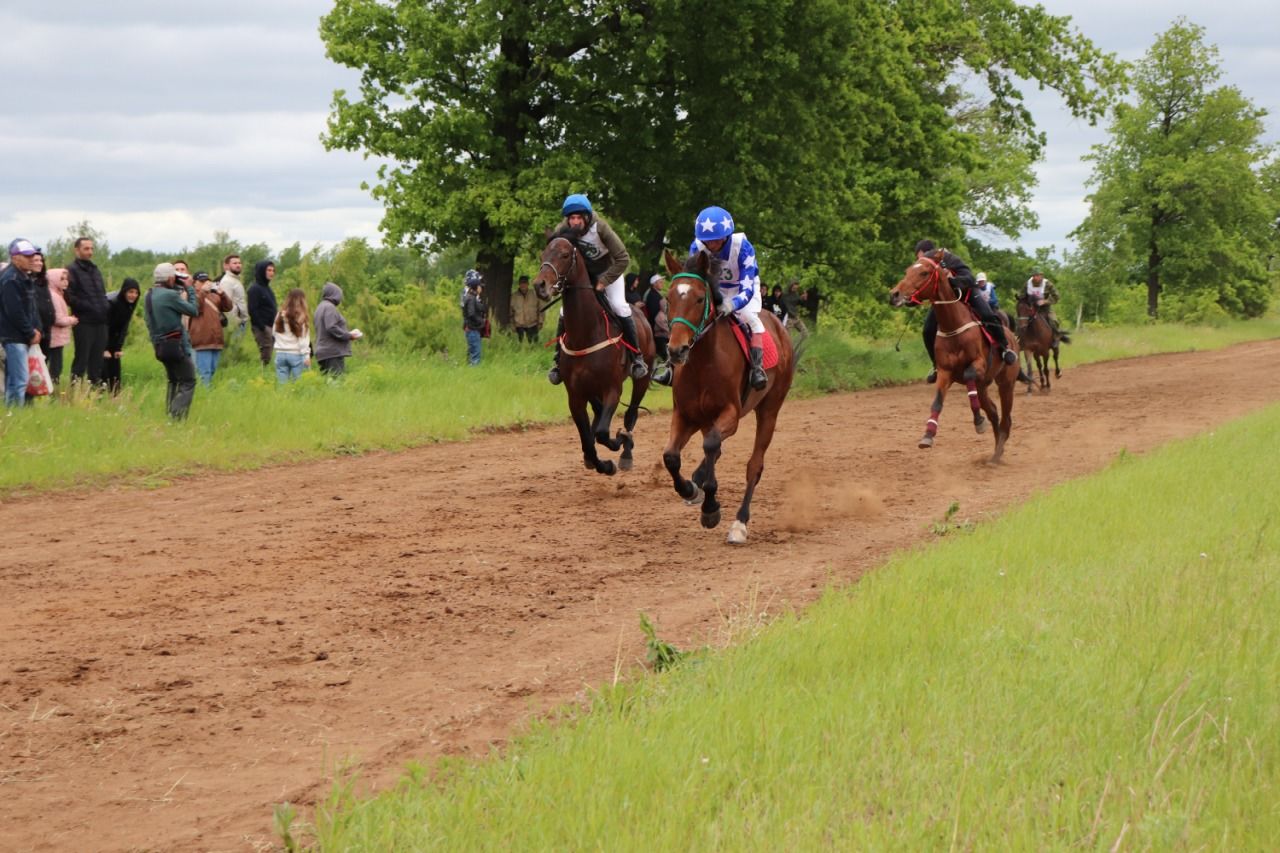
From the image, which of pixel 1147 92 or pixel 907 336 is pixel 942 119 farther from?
pixel 1147 92

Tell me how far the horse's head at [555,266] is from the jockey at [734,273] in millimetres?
1635

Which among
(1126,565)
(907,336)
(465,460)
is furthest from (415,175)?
(907,336)

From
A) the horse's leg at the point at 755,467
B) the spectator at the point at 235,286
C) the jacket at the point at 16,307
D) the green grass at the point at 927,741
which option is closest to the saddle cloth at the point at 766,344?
the horse's leg at the point at 755,467

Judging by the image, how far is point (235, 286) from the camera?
1994cm

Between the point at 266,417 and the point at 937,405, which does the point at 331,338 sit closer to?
the point at 266,417

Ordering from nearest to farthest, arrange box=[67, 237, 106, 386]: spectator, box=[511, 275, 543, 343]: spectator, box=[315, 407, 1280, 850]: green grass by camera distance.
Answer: box=[315, 407, 1280, 850]: green grass < box=[67, 237, 106, 386]: spectator < box=[511, 275, 543, 343]: spectator

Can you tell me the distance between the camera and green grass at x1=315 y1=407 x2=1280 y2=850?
4273 mm

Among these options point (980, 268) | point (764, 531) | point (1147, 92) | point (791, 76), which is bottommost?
point (764, 531)

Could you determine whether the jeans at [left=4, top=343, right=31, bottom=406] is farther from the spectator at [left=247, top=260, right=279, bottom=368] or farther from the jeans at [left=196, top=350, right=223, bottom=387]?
the spectator at [left=247, top=260, right=279, bottom=368]

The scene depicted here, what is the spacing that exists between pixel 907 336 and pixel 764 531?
30419 mm

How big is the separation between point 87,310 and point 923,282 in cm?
1087

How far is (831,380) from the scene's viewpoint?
28812 mm

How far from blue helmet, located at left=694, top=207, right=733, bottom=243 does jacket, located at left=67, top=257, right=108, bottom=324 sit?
948 cm

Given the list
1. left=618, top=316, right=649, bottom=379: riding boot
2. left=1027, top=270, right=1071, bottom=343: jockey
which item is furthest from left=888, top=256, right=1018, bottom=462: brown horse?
left=1027, top=270, right=1071, bottom=343: jockey
